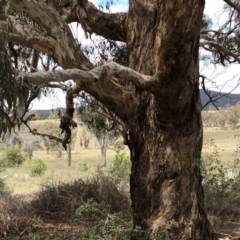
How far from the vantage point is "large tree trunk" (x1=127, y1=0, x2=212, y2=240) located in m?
4.81

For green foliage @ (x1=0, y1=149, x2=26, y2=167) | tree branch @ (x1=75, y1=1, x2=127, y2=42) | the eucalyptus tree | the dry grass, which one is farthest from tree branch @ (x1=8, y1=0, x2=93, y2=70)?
green foliage @ (x1=0, y1=149, x2=26, y2=167)

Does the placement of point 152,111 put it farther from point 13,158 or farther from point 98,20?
point 13,158

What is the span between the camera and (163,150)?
4.88 metres

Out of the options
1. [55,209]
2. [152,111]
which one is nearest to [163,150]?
[152,111]

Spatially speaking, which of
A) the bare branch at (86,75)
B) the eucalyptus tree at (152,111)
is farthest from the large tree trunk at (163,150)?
the bare branch at (86,75)

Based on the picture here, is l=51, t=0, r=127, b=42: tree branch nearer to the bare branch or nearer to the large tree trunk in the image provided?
the large tree trunk

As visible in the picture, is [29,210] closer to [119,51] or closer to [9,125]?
[119,51]

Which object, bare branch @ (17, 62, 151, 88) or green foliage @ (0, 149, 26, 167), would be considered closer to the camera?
bare branch @ (17, 62, 151, 88)

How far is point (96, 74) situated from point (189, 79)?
133cm

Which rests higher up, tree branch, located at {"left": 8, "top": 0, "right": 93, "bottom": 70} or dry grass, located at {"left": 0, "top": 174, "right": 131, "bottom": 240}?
tree branch, located at {"left": 8, "top": 0, "right": 93, "bottom": 70}

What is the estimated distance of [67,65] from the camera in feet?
16.1

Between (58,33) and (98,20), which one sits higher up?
(98,20)

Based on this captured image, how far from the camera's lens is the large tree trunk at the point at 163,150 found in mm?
4812

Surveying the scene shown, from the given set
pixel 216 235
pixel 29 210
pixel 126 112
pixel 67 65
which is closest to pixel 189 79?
pixel 126 112
